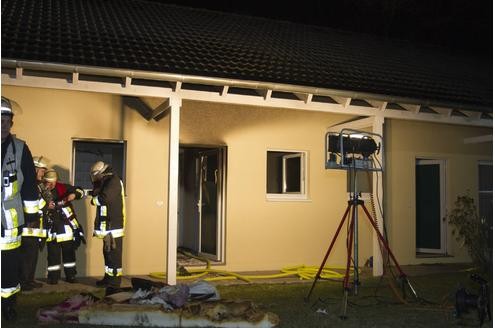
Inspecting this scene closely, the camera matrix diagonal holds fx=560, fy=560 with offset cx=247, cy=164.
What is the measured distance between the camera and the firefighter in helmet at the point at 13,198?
192 inches

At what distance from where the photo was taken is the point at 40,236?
7566mm

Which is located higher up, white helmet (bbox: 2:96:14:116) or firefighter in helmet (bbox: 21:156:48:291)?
white helmet (bbox: 2:96:14:116)

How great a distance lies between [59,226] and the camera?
789 cm

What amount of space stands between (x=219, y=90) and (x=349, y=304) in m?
3.40

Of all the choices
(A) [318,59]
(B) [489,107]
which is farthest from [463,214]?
(A) [318,59]

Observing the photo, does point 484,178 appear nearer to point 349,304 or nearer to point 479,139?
point 479,139

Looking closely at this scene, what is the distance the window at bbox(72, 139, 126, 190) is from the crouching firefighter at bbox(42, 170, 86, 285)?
37.2 inches

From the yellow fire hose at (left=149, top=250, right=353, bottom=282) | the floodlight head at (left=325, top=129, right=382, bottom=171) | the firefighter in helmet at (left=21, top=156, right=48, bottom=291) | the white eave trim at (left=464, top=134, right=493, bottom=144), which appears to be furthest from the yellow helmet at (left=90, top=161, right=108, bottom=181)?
the white eave trim at (left=464, top=134, right=493, bottom=144)

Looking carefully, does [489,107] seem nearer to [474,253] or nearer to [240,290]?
[474,253]

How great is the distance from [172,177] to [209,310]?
7.78 feet

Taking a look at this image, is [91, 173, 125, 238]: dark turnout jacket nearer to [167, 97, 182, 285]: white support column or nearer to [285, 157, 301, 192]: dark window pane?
[167, 97, 182, 285]: white support column

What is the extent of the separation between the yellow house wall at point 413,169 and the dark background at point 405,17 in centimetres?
1298

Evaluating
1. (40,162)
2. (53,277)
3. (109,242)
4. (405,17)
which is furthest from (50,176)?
(405,17)

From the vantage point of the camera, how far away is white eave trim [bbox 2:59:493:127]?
680 cm
